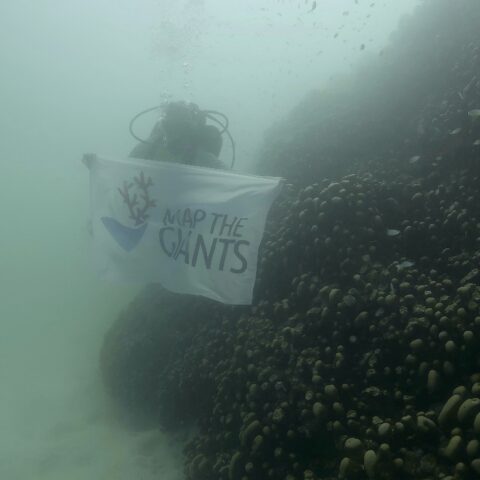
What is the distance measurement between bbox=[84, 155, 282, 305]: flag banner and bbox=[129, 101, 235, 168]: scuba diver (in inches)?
94.3

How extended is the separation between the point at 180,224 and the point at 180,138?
317 cm

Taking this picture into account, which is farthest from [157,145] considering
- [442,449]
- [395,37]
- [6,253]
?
[6,253]

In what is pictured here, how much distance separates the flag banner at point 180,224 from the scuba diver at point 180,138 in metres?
2.40

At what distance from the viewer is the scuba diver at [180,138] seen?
8625mm

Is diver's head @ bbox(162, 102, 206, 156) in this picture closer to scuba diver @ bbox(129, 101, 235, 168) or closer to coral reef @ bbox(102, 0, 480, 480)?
scuba diver @ bbox(129, 101, 235, 168)

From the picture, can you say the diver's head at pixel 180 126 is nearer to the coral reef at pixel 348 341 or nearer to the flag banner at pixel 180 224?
A: the coral reef at pixel 348 341

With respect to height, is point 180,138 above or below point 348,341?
above

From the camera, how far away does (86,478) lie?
23.0 ft

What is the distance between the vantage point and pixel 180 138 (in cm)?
867

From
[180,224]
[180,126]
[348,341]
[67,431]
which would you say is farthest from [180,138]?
[67,431]

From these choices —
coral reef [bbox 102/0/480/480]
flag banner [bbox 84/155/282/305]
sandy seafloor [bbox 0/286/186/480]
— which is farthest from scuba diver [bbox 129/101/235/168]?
sandy seafloor [bbox 0/286/186/480]

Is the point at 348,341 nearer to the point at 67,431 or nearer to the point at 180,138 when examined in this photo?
the point at 180,138

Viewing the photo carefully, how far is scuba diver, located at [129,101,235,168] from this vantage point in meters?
8.62

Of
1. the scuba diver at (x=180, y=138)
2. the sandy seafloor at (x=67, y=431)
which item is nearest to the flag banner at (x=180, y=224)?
the scuba diver at (x=180, y=138)
